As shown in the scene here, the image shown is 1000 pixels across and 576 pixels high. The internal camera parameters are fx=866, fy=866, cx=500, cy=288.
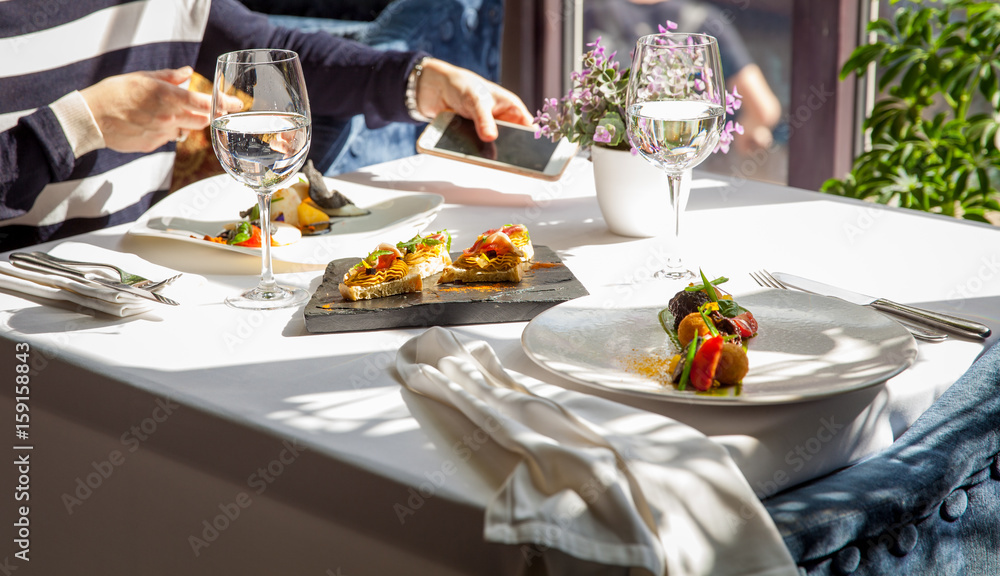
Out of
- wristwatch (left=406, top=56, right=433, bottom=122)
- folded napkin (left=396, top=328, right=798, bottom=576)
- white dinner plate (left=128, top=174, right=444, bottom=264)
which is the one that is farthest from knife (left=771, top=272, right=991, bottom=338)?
wristwatch (left=406, top=56, right=433, bottom=122)

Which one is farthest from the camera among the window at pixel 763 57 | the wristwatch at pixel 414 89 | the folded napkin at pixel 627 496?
the window at pixel 763 57

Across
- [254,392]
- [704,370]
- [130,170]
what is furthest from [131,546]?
[130,170]

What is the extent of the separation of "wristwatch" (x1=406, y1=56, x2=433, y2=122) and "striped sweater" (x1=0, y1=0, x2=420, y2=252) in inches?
0.7

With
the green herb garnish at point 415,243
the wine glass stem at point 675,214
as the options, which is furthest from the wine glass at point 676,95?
the green herb garnish at point 415,243

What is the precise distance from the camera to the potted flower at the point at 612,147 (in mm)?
1229

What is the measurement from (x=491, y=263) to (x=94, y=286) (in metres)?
0.45

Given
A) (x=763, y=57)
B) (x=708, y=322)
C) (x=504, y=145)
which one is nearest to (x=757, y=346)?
(x=708, y=322)

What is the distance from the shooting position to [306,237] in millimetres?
1280

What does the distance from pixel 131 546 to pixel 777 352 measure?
2.21 feet

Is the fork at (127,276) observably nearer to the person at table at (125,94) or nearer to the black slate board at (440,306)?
the black slate board at (440,306)

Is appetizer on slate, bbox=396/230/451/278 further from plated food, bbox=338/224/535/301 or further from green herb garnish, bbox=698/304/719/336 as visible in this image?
green herb garnish, bbox=698/304/719/336

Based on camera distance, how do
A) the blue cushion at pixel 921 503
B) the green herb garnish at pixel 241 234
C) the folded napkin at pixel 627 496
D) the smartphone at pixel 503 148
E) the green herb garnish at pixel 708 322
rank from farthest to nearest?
the smartphone at pixel 503 148
the green herb garnish at pixel 241 234
the green herb garnish at pixel 708 322
the blue cushion at pixel 921 503
the folded napkin at pixel 627 496

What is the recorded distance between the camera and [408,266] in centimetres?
99

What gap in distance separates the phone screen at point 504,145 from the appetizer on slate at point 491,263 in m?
0.47
